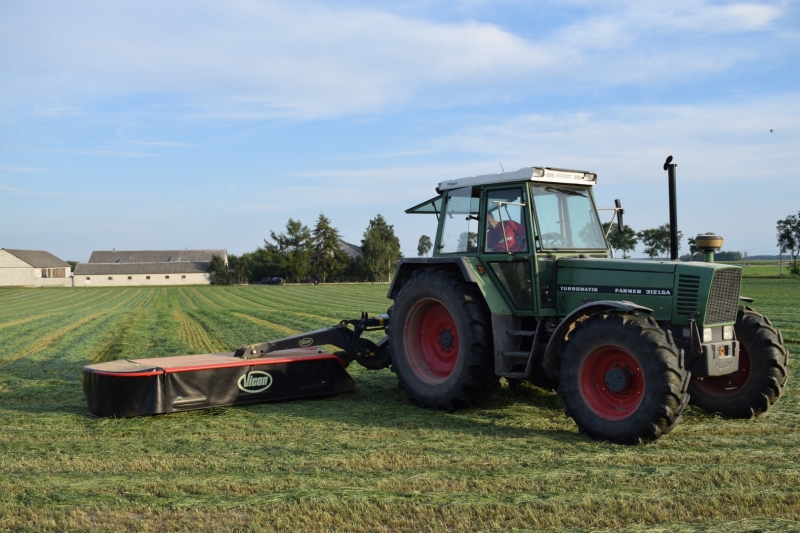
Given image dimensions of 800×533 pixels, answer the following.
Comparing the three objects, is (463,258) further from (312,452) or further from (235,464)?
(235,464)

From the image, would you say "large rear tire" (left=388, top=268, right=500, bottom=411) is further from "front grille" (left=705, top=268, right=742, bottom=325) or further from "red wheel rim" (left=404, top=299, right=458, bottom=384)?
"front grille" (left=705, top=268, right=742, bottom=325)

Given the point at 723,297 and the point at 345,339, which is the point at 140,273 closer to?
the point at 345,339

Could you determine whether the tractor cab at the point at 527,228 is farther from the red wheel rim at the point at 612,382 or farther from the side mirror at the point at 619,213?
the red wheel rim at the point at 612,382

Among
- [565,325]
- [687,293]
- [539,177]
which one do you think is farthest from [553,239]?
[687,293]

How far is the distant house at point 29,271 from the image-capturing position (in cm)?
8369

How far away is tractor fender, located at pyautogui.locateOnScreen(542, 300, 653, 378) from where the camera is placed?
6.11 metres

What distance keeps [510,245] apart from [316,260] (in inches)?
2975

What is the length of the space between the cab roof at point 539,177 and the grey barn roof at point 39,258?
296 ft

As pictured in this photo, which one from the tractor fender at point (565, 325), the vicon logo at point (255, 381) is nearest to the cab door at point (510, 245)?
the tractor fender at point (565, 325)

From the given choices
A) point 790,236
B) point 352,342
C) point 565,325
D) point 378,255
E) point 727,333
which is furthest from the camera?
point 378,255

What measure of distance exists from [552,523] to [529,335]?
3151 millimetres

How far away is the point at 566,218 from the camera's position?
7.40 metres

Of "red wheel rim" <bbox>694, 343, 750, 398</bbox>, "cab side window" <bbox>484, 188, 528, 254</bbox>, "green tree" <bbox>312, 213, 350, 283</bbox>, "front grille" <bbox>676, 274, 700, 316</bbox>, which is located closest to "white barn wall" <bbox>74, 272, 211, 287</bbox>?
"green tree" <bbox>312, 213, 350, 283</bbox>

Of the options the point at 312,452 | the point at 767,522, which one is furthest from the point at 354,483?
the point at 767,522
